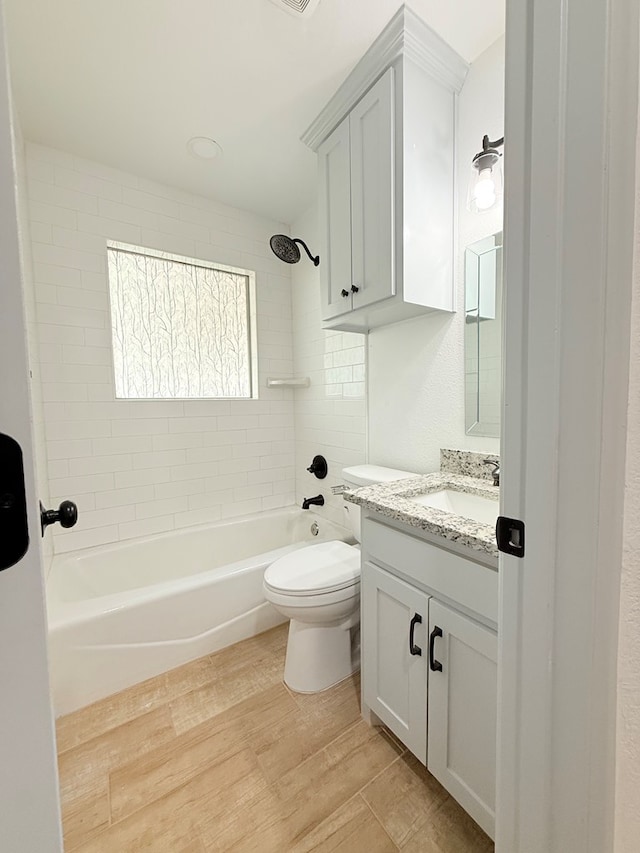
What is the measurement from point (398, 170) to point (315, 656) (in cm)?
198

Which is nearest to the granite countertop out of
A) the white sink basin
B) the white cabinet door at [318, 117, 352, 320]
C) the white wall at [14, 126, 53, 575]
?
the white sink basin

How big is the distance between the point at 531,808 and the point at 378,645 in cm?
64

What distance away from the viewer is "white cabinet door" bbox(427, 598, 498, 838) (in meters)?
0.85

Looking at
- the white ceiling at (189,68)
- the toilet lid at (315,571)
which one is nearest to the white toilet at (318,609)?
the toilet lid at (315,571)

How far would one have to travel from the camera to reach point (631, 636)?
54 cm

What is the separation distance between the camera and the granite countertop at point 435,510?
0.81 meters

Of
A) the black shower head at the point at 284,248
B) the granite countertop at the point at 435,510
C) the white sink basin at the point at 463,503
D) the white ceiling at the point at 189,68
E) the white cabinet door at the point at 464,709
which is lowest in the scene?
the white cabinet door at the point at 464,709

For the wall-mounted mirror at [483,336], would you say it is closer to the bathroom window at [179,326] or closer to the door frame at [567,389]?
the door frame at [567,389]

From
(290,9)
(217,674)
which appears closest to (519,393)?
(290,9)

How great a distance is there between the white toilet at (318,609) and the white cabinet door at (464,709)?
1.57 ft

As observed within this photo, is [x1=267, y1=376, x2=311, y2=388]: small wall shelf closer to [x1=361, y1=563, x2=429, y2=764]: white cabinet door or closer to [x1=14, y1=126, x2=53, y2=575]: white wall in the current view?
[x1=14, y1=126, x2=53, y2=575]: white wall

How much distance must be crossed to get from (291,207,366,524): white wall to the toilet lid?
2.01 ft

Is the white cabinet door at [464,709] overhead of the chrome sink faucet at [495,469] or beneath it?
beneath

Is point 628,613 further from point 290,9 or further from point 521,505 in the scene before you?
point 290,9
